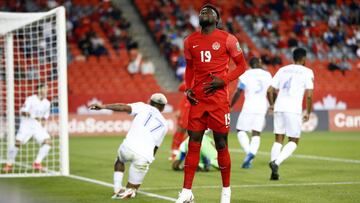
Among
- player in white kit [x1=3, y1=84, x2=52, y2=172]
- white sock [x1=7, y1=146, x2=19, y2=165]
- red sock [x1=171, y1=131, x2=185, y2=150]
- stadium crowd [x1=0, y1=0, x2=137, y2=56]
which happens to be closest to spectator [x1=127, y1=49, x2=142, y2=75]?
stadium crowd [x1=0, y1=0, x2=137, y2=56]

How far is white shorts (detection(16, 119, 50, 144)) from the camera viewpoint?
1585 cm

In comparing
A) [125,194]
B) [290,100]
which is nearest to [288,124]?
[290,100]

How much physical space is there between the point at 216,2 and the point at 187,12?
2.16m

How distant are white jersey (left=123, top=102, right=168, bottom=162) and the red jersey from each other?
177 centimetres

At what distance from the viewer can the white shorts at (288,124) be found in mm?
13672

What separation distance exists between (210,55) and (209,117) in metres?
0.72

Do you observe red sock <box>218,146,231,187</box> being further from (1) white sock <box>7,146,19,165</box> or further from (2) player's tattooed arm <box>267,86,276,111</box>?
(1) white sock <box>7,146,19,165</box>

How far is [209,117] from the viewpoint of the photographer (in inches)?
370

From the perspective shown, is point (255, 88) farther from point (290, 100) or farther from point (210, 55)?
point (210, 55)

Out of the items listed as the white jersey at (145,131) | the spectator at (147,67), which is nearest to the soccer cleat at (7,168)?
the white jersey at (145,131)

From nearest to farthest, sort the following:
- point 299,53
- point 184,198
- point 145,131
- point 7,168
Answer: point 184,198 → point 145,131 → point 299,53 → point 7,168

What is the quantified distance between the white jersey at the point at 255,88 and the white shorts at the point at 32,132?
4075 millimetres

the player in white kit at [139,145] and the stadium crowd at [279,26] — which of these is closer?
the player in white kit at [139,145]

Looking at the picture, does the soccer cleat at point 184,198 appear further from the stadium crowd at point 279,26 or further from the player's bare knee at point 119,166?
the stadium crowd at point 279,26
